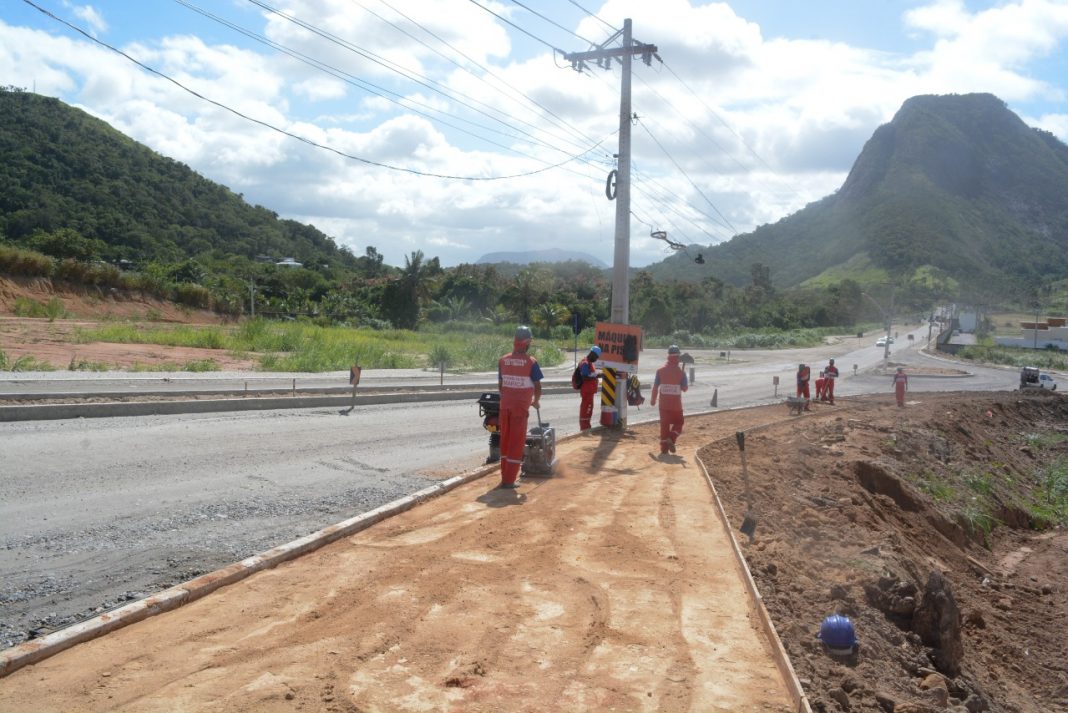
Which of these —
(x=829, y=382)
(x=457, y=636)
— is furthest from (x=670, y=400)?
(x=829, y=382)

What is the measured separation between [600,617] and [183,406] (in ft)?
40.8

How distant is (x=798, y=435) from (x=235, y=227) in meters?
91.4

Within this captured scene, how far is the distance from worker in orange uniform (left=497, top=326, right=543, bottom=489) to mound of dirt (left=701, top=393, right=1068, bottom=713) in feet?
8.06

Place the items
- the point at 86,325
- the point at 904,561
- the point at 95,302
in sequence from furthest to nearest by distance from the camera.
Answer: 1. the point at 95,302
2. the point at 86,325
3. the point at 904,561

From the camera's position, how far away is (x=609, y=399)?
49.4 ft

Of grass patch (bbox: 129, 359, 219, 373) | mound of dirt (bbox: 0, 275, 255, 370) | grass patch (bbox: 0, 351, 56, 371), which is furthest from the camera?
mound of dirt (bbox: 0, 275, 255, 370)

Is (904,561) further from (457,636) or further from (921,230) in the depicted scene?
(921,230)

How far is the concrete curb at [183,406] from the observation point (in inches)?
543

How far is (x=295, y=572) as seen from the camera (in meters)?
6.16

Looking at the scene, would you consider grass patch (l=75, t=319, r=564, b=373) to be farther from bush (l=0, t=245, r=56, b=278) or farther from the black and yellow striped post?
the black and yellow striped post

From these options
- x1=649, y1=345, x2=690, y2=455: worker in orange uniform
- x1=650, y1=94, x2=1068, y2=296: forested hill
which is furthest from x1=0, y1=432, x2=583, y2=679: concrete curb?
x1=650, y1=94, x2=1068, y2=296: forested hill

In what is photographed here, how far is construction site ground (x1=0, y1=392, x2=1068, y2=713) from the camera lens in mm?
4316

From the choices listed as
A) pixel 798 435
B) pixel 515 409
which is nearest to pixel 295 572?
pixel 515 409

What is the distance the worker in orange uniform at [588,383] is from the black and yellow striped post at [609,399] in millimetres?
269
